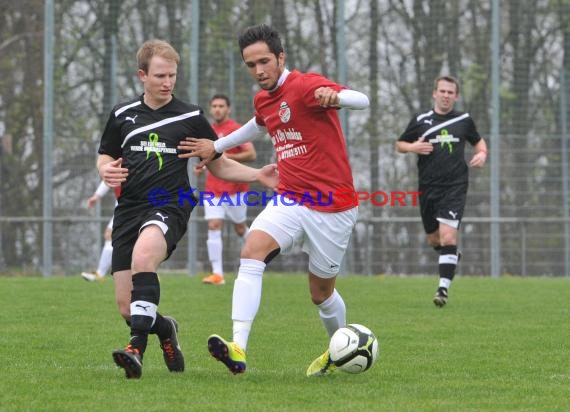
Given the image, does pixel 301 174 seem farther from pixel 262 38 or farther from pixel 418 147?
pixel 418 147

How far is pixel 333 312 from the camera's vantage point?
698cm

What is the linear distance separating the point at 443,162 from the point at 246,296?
6.23 meters

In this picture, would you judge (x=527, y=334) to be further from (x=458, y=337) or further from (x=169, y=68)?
(x=169, y=68)

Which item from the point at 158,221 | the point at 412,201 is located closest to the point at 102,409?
the point at 158,221

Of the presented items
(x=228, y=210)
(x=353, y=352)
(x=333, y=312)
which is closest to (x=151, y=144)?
(x=333, y=312)

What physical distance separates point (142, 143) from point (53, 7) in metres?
12.2

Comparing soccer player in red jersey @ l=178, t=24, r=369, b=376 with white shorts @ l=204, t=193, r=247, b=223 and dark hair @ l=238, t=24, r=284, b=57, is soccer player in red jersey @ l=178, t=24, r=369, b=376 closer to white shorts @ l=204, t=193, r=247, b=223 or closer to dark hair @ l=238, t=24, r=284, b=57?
dark hair @ l=238, t=24, r=284, b=57

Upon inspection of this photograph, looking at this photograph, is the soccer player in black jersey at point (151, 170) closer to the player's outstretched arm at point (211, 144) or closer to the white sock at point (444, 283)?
the player's outstretched arm at point (211, 144)

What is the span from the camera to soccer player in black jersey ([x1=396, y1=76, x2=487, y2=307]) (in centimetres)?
1212

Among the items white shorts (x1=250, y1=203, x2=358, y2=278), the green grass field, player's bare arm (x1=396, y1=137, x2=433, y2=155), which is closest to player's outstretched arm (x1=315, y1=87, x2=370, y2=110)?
white shorts (x1=250, y1=203, x2=358, y2=278)

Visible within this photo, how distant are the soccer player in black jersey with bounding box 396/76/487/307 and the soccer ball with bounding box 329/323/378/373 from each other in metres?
5.59

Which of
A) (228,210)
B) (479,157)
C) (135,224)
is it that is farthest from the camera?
(228,210)

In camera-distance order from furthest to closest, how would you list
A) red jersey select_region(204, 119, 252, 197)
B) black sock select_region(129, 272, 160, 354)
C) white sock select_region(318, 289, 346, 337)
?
1. red jersey select_region(204, 119, 252, 197)
2. white sock select_region(318, 289, 346, 337)
3. black sock select_region(129, 272, 160, 354)

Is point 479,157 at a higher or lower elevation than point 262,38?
lower
